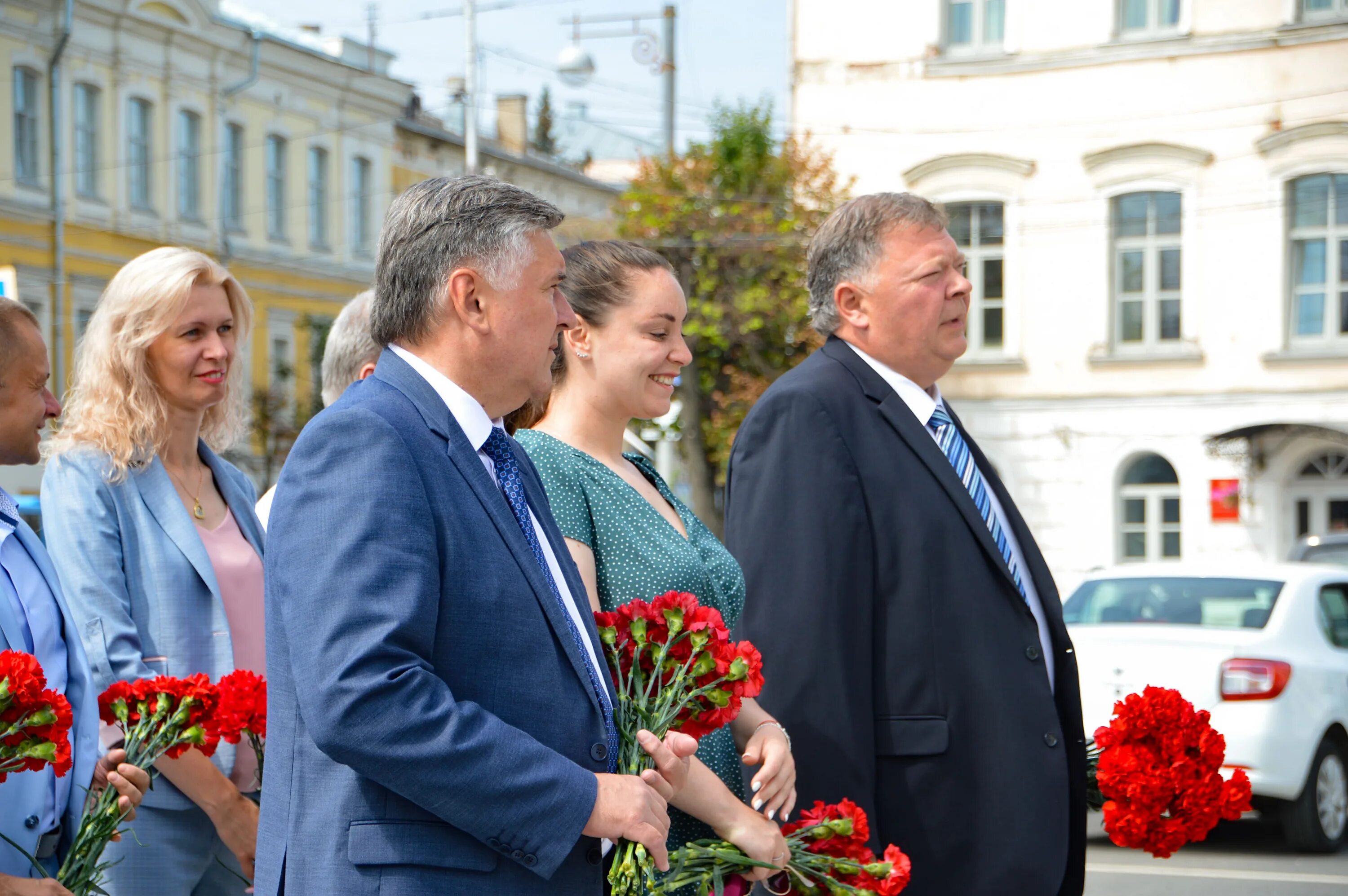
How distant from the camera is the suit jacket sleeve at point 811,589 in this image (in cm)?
338

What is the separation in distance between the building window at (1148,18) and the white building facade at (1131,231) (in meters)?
0.03

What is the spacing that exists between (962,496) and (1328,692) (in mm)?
6265

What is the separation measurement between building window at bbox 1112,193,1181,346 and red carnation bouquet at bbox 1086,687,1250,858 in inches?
816

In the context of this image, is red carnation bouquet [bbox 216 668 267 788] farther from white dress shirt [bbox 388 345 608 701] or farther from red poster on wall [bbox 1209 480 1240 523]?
red poster on wall [bbox 1209 480 1240 523]

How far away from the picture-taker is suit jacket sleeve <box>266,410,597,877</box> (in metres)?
2.19

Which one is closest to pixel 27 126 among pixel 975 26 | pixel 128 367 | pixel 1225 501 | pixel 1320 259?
pixel 975 26

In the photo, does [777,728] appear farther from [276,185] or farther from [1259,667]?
[276,185]

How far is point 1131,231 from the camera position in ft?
77.2

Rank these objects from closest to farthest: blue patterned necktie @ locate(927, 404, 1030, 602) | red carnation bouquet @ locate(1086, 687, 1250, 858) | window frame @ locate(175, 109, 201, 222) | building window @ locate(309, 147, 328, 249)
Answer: red carnation bouquet @ locate(1086, 687, 1250, 858) → blue patterned necktie @ locate(927, 404, 1030, 602) → window frame @ locate(175, 109, 201, 222) → building window @ locate(309, 147, 328, 249)

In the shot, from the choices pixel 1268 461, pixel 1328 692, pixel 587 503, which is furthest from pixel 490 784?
pixel 1268 461

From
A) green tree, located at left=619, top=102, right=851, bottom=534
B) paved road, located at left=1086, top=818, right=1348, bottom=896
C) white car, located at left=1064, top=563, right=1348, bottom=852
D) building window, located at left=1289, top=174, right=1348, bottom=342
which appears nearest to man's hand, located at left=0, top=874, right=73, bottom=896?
paved road, located at left=1086, top=818, right=1348, bottom=896

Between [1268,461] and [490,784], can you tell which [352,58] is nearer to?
[1268,461]

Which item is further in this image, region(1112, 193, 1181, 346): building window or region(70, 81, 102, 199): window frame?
region(70, 81, 102, 199): window frame

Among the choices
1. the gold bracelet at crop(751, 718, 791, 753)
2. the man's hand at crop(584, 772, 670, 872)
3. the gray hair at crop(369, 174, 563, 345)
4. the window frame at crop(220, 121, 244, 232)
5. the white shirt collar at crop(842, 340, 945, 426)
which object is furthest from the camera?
the window frame at crop(220, 121, 244, 232)
